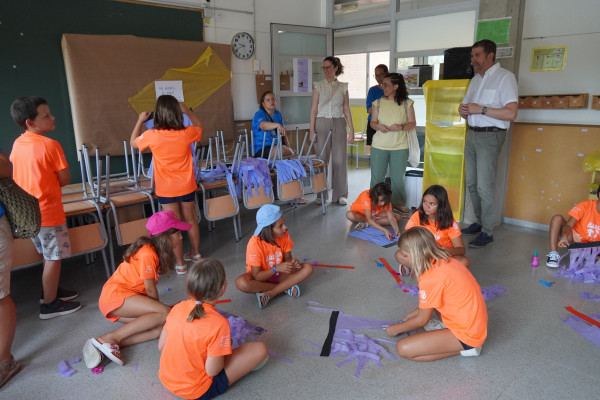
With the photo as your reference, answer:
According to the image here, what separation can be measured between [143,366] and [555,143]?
444 cm

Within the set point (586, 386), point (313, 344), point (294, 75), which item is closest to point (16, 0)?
point (294, 75)

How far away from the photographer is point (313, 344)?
2.60 m

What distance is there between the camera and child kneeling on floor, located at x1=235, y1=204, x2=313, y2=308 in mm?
2998

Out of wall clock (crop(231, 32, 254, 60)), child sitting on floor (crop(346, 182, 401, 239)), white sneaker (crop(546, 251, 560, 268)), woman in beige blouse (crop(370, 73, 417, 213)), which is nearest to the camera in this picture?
white sneaker (crop(546, 251, 560, 268))

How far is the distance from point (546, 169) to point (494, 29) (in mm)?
1600

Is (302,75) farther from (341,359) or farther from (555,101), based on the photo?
(341,359)

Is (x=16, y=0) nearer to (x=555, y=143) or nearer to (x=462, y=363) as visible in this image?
(x=462, y=363)

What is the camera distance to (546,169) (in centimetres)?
463

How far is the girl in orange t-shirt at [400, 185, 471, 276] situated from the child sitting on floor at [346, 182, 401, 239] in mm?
1154

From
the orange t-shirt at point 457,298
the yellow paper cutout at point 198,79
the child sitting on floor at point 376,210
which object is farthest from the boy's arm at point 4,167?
the child sitting on floor at point 376,210

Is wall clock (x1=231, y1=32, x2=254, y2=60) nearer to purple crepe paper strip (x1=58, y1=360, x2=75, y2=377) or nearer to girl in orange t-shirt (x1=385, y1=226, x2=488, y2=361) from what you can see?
girl in orange t-shirt (x1=385, y1=226, x2=488, y2=361)

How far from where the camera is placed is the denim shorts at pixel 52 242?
2.88 m

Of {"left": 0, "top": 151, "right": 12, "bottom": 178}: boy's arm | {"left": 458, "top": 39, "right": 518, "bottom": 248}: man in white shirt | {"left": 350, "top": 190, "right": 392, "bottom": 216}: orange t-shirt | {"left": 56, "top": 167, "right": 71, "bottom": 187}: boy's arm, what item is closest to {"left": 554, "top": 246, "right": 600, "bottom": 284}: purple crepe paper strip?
{"left": 458, "top": 39, "right": 518, "bottom": 248}: man in white shirt

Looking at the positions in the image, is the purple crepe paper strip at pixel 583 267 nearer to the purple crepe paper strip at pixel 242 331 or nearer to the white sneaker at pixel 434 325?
the white sneaker at pixel 434 325
